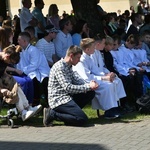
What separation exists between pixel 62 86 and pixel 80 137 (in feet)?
3.58

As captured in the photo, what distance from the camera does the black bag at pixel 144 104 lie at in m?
9.30

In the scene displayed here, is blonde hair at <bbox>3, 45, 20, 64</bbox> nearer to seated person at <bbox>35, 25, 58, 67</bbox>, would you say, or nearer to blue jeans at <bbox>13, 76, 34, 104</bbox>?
blue jeans at <bbox>13, 76, 34, 104</bbox>

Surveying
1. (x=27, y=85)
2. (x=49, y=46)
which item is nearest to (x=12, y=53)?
(x=27, y=85)

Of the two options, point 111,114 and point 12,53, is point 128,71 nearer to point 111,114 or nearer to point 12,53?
point 111,114

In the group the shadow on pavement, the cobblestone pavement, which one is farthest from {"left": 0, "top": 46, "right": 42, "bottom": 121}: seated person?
the shadow on pavement

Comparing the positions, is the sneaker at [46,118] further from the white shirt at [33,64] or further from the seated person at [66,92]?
the white shirt at [33,64]

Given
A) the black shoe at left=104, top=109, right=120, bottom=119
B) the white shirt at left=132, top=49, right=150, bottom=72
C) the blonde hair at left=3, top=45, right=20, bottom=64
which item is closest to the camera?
the blonde hair at left=3, top=45, right=20, bottom=64

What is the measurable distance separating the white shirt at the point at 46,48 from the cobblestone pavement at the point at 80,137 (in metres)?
2.51

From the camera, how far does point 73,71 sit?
8.84 m

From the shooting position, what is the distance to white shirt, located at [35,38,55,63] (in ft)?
34.8

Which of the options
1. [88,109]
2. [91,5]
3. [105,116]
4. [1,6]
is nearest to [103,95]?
[105,116]

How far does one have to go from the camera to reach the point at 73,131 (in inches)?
322

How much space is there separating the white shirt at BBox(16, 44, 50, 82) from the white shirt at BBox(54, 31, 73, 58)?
1129mm

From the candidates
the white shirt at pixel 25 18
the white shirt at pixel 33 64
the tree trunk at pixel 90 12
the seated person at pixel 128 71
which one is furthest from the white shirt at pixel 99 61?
the tree trunk at pixel 90 12
